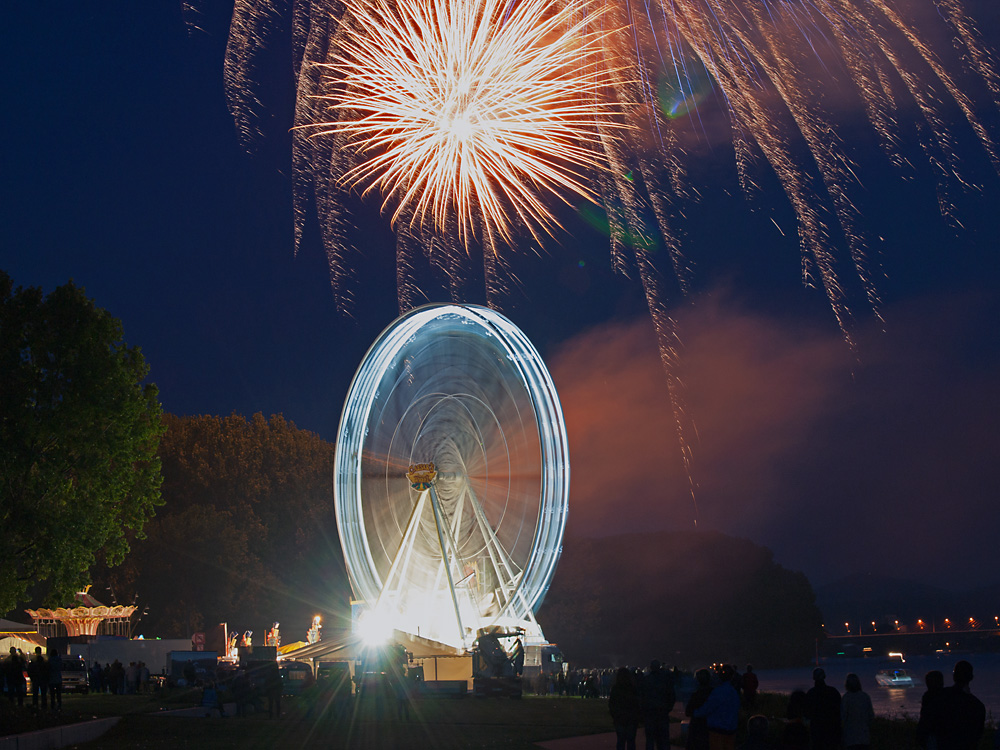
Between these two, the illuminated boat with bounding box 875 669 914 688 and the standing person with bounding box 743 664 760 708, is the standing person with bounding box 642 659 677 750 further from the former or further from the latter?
the illuminated boat with bounding box 875 669 914 688

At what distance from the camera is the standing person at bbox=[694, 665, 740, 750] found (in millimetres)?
10031

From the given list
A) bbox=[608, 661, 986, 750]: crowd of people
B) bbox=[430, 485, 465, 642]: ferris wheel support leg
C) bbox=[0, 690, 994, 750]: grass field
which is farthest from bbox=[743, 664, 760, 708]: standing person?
bbox=[430, 485, 465, 642]: ferris wheel support leg

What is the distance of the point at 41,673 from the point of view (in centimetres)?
2108

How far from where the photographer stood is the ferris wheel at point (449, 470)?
3441 cm

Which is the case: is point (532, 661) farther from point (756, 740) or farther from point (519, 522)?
point (756, 740)

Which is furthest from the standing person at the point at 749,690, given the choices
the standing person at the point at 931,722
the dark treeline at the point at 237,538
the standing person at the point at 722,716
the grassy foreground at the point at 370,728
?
the dark treeline at the point at 237,538

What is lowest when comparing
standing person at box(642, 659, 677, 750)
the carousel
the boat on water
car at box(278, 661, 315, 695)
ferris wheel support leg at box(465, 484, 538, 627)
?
the boat on water

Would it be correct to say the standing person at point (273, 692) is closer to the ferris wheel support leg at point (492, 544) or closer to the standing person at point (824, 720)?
the standing person at point (824, 720)

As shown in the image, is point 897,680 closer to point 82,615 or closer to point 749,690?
point 82,615

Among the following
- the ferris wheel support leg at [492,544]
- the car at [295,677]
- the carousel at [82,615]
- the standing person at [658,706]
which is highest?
the ferris wheel support leg at [492,544]

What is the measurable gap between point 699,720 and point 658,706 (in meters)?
2.17

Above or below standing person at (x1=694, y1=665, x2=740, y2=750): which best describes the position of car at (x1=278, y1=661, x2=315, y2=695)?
below

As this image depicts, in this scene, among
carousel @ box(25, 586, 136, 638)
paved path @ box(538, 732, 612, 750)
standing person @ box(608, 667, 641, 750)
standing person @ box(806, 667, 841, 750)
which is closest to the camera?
standing person @ box(806, 667, 841, 750)

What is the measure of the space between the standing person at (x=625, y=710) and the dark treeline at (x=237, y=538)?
45.0 metres
